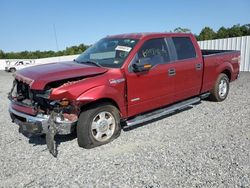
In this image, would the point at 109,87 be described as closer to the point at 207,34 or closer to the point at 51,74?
the point at 51,74

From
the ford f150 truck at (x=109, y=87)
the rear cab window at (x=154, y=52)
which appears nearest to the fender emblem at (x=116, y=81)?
the ford f150 truck at (x=109, y=87)

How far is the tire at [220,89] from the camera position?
6.90 metres

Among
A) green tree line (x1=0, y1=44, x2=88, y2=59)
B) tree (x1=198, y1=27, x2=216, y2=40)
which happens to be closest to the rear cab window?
tree (x1=198, y1=27, x2=216, y2=40)

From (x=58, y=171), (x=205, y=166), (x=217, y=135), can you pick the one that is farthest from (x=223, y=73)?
(x=58, y=171)

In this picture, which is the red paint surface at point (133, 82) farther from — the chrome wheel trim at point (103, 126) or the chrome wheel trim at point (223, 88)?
the chrome wheel trim at point (223, 88)

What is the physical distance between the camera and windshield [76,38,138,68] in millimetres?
4784

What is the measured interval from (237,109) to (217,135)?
6.65 feet

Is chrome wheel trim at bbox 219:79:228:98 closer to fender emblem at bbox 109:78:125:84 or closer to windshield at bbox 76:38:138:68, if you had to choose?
windshield at bbox 76:38:138:68

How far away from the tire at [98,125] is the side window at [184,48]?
2182 millimetres

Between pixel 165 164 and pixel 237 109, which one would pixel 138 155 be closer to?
Result: pixel 165 164

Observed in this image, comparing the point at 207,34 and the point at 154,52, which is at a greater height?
the point at 207,34

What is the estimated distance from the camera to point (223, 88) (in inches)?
284

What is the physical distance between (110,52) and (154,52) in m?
0.90

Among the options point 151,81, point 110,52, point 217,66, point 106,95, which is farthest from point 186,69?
point 106,95
